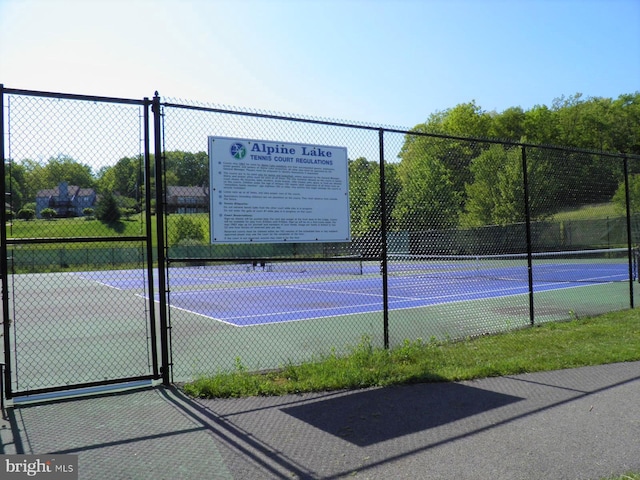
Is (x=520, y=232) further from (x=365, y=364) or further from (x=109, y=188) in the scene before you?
(x=109, y=188)

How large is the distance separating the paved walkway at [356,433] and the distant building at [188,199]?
78.4 inches

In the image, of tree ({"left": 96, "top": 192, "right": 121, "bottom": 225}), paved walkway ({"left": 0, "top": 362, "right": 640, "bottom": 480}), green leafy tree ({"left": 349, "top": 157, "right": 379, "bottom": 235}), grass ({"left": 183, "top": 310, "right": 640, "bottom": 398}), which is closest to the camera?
paved walkway ({"left": 0, "top": 362, "right": 640, "bottom": 480})

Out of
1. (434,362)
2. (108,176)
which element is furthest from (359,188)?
(108,176)

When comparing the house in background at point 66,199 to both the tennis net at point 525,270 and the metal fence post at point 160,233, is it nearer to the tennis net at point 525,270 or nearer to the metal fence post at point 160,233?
the metal fence post at point 160,233

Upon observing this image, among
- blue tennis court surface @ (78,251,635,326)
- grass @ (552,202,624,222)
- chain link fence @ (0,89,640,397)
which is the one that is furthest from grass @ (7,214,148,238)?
grass @ (552,202,624,222)

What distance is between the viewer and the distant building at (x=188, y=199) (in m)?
6.33

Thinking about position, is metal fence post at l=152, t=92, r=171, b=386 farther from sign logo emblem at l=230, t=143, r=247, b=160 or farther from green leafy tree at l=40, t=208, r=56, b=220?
green leafy tree at l=40, t=208, r=56, b=220

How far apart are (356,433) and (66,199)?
3889mm

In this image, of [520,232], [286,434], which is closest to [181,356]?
[286,434]

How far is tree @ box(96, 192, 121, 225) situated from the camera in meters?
6.23

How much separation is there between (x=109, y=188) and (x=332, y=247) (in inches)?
114

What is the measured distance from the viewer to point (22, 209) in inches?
225

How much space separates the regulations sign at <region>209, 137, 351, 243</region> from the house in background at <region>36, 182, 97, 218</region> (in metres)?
1.34

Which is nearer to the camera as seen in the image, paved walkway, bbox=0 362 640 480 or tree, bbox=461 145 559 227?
paved walkway, bbox=0 362 640 480
